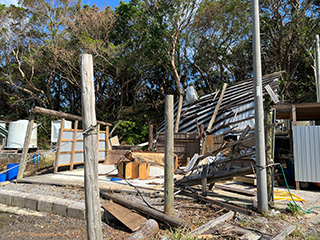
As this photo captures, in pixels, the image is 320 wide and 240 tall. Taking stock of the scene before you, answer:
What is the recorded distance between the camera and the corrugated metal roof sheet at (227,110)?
11.3 metres

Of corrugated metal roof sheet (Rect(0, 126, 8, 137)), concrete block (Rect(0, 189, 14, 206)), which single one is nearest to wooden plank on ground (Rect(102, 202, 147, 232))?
concrete block (Rect(0, 189, 14, 206))

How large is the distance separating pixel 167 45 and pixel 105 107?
6.85 m

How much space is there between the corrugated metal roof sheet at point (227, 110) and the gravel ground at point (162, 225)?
6.54m

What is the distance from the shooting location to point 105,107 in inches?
739

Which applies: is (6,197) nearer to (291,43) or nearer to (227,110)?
(227,110)

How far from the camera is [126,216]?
15.3 feet

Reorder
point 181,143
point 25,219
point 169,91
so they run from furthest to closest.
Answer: point 169,91 → point 181,143 → point 25,219

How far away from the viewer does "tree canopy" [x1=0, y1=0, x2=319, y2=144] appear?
1575 cm

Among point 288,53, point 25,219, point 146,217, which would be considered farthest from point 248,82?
point 25,219

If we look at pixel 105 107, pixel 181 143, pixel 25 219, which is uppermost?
pixel 105 107

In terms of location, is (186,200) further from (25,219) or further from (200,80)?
(200,80)

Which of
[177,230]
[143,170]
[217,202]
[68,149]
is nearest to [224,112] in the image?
[143,170]

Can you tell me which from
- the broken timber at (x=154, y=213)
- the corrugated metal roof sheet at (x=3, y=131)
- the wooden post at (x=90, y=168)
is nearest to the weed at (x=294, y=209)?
the broken timber at (x=154, y=213)

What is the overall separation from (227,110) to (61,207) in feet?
30.3
